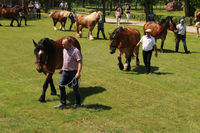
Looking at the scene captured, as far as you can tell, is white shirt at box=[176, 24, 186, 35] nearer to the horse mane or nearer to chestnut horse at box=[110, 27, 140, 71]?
chestnut horse at box=[110, 27, 140, 71]

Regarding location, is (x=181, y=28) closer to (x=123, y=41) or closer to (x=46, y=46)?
(x=123, y=41)

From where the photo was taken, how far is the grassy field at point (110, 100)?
7.35 metres

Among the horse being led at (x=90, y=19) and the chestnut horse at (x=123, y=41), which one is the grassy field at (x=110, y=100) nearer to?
the chestnut horse at (x=123, y=41)

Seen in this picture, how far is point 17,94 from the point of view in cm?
972

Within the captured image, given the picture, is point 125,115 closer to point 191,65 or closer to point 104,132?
point 104,132

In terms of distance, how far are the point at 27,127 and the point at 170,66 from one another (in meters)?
9.68

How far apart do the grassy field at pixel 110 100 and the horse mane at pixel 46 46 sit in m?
1.75

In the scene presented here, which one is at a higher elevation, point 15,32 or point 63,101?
point 15,32

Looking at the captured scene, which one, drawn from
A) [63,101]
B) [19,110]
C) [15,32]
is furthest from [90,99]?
[15,32]

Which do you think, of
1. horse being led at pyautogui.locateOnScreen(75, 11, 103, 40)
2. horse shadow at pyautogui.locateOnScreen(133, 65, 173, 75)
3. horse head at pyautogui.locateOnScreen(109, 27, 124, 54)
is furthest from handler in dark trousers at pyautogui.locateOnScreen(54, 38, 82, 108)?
horse being led at pyautogui.locateOnScreen(75, 11, 103, 40)

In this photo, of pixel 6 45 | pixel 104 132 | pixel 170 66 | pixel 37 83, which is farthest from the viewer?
pixel 6 45

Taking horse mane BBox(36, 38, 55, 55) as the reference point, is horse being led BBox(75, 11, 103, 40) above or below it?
above

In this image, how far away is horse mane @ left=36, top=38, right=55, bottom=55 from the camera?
322 inches

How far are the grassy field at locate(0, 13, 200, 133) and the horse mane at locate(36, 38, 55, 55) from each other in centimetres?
175
